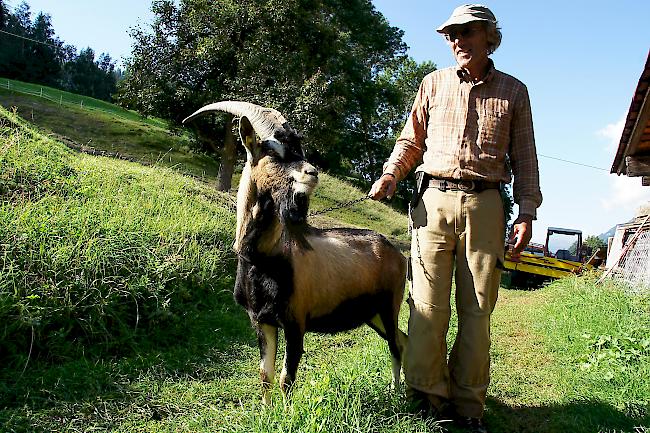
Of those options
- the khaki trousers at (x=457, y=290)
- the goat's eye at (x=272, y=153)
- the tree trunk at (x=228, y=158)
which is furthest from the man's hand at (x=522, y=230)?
the tree trunk at (x=228, y=158)

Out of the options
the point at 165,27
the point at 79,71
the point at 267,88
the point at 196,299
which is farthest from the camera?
the point at 79,71

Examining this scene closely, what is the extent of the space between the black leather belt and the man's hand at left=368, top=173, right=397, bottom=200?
11.9 inches

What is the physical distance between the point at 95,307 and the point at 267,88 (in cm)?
1077

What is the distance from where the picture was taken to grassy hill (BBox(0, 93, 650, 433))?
11.7ft

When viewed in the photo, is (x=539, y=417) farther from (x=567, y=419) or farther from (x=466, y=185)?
(x=466, y=185)

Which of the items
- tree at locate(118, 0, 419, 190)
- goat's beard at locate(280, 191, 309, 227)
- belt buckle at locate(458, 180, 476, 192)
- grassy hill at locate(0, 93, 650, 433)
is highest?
tree at locate(118, 0, 419, 190)

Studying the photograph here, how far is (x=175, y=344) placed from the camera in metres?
5.41

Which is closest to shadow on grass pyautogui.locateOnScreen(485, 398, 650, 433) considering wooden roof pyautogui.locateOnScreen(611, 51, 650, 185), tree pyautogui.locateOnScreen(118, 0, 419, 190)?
wooden roof pyautogui.locateOnScreen(611, 51, 650, 185)

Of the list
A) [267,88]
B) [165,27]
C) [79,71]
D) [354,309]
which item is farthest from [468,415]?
[79,71]

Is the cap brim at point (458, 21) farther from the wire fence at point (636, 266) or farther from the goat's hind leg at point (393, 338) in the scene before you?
the wire fence at point (636, 266)

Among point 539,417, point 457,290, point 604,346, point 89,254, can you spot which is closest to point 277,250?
point 457,290

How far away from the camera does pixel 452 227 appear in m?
3.46

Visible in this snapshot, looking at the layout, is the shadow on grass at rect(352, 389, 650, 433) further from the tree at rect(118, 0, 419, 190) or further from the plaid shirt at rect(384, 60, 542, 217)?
the tree at rect(118, 0, 419, 190)

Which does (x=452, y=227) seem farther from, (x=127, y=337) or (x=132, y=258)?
(x=132, y=258)
